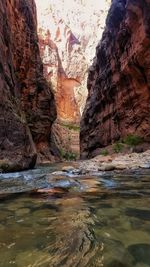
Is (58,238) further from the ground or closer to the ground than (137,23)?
closer to the ground

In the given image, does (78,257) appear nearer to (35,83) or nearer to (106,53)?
(35,83)

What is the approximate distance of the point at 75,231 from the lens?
2.34m

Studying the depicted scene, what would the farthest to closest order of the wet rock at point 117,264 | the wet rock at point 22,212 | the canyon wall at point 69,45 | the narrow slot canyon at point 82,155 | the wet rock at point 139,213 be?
the canyon wall at point 69,45, the wet rock at point 22,212, the wet rock at point 139,213, the narrow slot canyon at point 82,155, the wet rock at point 117,264

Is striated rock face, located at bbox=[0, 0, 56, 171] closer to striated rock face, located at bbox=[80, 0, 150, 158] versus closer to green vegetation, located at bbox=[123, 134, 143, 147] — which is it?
striated rock face, located at bbox=[80, 0, 150, 158]

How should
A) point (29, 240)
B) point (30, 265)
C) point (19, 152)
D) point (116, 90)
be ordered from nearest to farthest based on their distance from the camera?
1. point (30, 265)
2. point (29, 240)
3. point (19, 152)
4. point (116, 90)

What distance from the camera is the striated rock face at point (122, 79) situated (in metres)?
20.5

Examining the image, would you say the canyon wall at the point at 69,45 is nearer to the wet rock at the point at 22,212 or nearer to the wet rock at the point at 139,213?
the wet rock at the point at 22,212

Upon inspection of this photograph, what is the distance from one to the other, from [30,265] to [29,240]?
0.48 meters

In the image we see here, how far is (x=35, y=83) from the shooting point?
86.2 feet

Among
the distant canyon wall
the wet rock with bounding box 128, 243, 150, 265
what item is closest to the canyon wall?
the distant canyon wall

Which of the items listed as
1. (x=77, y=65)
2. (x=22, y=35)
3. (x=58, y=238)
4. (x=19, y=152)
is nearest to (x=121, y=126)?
(x=22, y=35)

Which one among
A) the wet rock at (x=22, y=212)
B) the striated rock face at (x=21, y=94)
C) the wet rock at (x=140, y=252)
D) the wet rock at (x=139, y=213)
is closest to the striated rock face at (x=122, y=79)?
the striated rock face at (x=21, y=94)

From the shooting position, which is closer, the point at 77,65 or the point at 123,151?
the point at 123,151

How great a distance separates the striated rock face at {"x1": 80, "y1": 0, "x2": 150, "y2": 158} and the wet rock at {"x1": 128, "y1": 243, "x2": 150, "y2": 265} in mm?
19202
